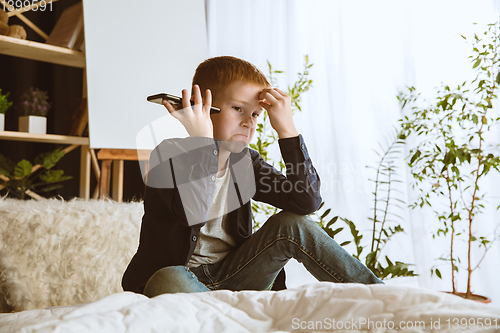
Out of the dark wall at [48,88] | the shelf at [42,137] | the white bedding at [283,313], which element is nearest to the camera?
the white bedding at [283,313]

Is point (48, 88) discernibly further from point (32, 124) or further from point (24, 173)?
point (24, 173)

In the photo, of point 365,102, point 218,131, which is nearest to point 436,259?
point 365,102

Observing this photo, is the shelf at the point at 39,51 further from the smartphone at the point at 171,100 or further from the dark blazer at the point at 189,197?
the dark blazer at the point at 189,197

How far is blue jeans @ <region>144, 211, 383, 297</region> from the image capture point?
37.1 inches

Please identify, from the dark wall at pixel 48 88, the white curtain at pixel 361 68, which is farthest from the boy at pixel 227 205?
the dark wall at pixel 48 88

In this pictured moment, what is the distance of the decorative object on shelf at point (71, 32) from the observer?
2.23m

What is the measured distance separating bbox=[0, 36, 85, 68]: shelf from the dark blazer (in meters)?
1.42

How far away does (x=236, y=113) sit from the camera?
1203mm

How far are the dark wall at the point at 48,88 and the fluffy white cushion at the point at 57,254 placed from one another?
1.04 meters

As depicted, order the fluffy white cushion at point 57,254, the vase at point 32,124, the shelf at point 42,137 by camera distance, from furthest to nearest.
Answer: the vase at point 32,124, the shelf at point 42,137, the fluffy white cushion at point 57,254

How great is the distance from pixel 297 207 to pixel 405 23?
5.15ft

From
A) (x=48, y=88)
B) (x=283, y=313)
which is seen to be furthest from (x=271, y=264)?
(x=48, y=88)

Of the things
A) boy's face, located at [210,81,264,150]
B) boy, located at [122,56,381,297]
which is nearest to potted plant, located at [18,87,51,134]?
boy, located at [122,56,381,297]

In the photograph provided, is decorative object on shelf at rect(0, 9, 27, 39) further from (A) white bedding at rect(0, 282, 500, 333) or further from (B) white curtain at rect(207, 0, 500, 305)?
(A) white bedding at rect(0, 282, 500, 333)
